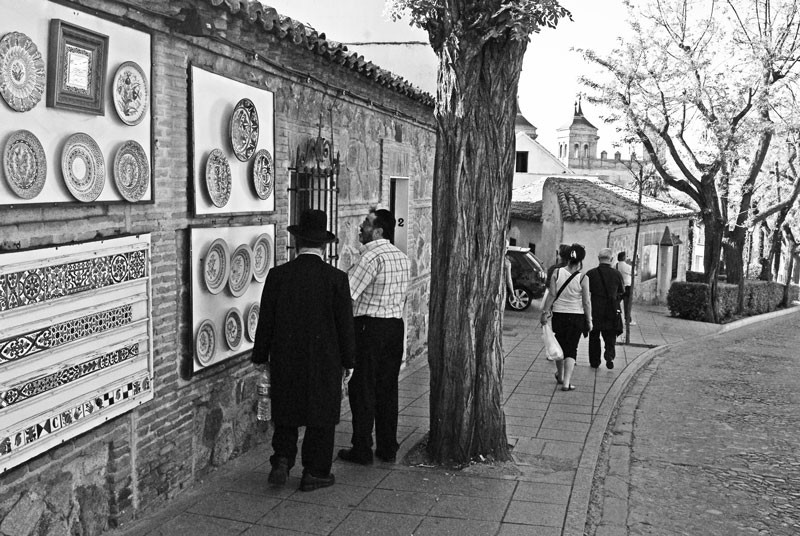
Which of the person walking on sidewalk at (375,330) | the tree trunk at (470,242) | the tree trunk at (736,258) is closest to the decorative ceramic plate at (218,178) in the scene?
the person walking on sidewalk at (375,330)

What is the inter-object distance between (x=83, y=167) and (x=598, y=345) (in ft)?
26.9

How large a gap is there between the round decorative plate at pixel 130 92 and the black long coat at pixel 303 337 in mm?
1346

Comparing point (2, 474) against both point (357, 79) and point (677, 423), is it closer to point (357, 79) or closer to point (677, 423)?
point (357, 79)

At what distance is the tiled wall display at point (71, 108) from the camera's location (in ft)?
12.5

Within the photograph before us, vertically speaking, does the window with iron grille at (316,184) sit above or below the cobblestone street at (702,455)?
above

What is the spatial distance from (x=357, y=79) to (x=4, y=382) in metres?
5.49

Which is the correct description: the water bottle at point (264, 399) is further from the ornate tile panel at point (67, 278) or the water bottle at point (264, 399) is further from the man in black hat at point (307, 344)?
the ornate tile panel at point (67, 278)

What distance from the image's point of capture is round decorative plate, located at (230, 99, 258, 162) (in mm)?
6152

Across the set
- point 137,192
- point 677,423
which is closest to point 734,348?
point 677,423

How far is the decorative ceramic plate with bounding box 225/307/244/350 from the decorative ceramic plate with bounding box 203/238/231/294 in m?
0.27

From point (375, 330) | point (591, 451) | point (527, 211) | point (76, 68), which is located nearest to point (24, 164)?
point (76, 68)

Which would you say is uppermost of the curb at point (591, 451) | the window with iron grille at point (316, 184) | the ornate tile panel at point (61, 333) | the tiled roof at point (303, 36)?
the tiled roof at point (303, 36)

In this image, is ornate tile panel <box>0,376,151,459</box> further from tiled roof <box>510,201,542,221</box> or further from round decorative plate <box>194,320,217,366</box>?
tiled roof <box>510,201,542,221</box>

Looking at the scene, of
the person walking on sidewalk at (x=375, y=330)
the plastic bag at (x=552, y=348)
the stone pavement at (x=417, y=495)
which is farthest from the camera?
the plastic bag at (x=552, y=348)
